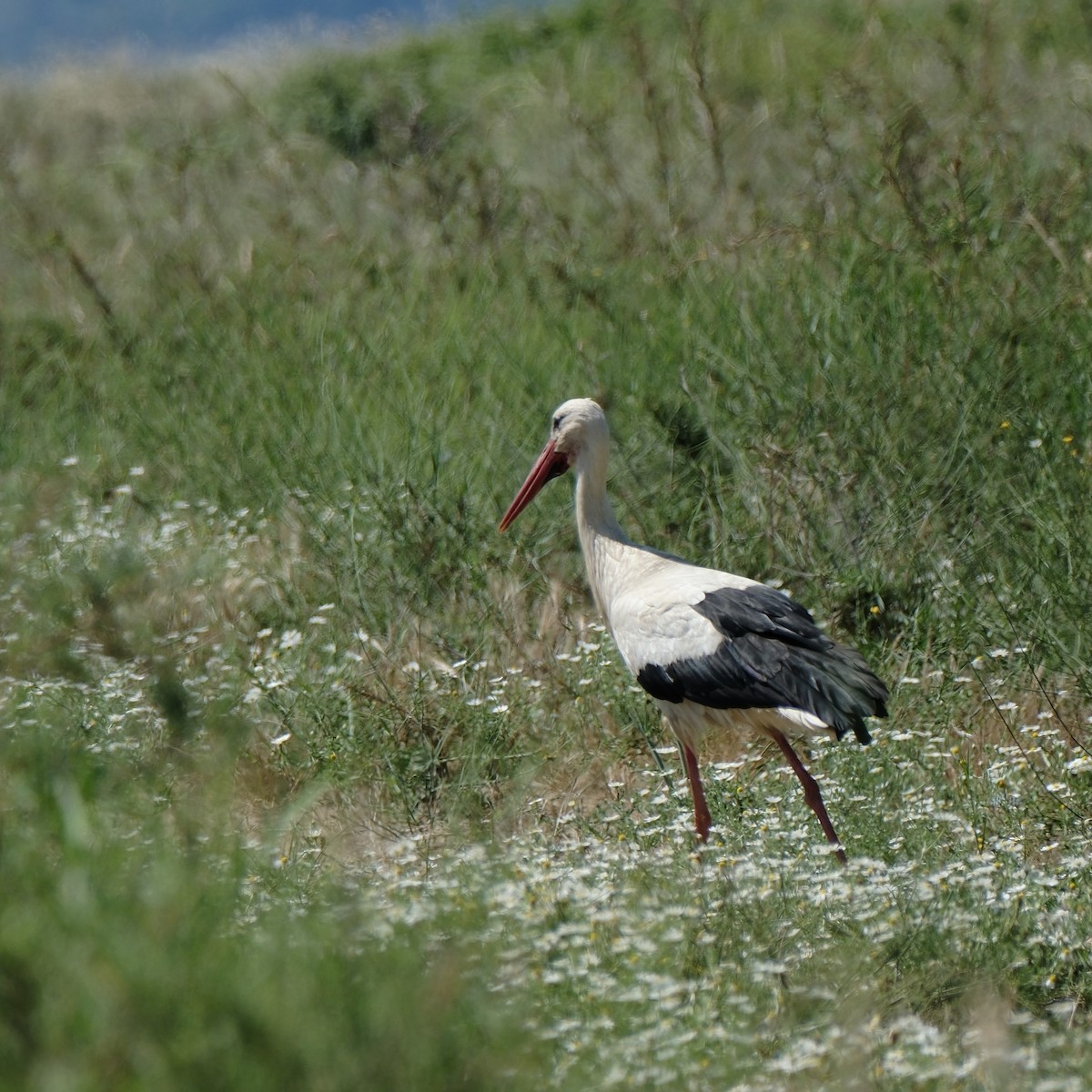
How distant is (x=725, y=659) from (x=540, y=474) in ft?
3.78

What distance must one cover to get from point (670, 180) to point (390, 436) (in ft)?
9.88

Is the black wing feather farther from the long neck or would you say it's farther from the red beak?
the red beak

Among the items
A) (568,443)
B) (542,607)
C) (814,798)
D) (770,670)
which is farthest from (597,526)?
(814,798)

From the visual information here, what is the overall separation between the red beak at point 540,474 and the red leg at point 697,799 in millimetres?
1085

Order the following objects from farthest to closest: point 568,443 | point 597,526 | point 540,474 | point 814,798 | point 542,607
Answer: point 542,607, point 540,474, point 568,443, point 597,526, point 814,798

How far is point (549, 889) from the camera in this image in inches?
137

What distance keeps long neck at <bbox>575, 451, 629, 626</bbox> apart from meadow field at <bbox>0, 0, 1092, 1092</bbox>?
1.26 feet

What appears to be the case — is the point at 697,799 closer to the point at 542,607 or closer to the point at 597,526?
the point at 597,526

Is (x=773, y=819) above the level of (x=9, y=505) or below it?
below

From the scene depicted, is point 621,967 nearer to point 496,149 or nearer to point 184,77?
point 496,149

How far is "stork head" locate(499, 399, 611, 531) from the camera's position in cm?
493

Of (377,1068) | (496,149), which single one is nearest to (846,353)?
(377,1068)

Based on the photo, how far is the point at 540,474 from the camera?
5152 millimetres

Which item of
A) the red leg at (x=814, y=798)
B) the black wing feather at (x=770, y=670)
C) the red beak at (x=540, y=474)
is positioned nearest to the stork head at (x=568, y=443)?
the red beak at (x=540, y=474)
